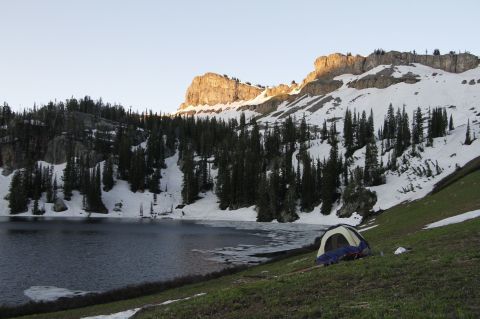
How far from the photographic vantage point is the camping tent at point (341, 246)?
31312mm

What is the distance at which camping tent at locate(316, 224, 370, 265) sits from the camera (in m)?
31.3

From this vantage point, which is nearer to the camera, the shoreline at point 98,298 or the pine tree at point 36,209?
the shoreline at point 98,298

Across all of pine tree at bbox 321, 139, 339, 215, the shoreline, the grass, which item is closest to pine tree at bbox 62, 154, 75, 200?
pine tree at bbox 321, 139, 339, 215

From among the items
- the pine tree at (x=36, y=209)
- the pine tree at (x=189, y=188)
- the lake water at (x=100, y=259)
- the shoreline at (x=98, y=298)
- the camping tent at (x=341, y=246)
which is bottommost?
the lake water at (x=100, y=259)

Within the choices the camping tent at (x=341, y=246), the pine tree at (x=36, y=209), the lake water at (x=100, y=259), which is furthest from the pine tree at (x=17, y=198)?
the camping tent at (x=341, y=246)

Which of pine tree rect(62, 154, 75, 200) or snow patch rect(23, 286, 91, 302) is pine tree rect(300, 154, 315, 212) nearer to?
pine tree rect(62, 154, 75, 200)

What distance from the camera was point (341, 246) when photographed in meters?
32.3

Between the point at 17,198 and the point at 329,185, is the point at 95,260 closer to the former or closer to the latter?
the point at 329,185

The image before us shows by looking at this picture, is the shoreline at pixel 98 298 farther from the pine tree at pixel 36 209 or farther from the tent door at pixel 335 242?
the pine tree at pixel 36 209

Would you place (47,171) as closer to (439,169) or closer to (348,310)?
(439,169)

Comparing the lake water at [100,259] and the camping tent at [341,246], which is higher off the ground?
the camping tent at [341,246]

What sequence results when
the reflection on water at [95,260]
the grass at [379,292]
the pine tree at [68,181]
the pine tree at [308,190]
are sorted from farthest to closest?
the pine tree at [68,181]
the pine tree at [308,190]
the reflection on water at [95,260]
the grass at [379,292]

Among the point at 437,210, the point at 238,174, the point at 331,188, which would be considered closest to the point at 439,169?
the point at 331,188

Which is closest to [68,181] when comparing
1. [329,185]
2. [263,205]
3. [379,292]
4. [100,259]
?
[263,205]
